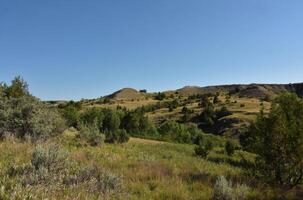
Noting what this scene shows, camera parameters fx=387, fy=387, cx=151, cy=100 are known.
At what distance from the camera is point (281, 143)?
1122 cm

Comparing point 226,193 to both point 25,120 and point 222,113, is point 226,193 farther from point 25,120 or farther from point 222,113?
point 222,113

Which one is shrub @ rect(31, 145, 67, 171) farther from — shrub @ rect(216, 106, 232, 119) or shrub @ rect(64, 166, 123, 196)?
shrub @ rect(216, 106, 232, 119)

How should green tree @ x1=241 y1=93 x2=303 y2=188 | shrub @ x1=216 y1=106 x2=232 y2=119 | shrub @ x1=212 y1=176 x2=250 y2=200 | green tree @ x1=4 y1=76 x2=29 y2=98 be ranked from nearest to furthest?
shrub @ x1=212 y1=176 x2=250 y2=200 → green tree @ x1=241 y1=93 x2=303 y2=188 → green tree @ x1=4 y1=76 x2=29 y2=98 → shrub @ x1=216 y1=106 x2=232 y2=119

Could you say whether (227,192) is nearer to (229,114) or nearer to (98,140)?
(98,140)

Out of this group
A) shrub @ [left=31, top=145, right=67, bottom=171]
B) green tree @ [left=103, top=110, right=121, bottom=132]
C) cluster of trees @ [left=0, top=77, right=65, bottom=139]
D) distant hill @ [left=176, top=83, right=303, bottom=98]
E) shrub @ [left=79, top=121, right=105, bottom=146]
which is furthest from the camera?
distant hill @ [left=176, top=83, right=303, bottom=98]

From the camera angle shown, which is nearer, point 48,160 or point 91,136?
point 48,160

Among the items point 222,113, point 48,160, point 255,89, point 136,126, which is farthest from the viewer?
point 255,89

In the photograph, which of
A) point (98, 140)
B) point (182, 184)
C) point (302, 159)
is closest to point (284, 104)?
point (302, 159)

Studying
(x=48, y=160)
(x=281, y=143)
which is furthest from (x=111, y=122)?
(x=48, y=160)

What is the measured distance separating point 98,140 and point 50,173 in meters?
12.8

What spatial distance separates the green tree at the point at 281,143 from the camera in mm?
10812

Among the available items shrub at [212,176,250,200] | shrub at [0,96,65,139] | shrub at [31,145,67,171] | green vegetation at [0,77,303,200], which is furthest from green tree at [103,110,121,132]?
shrub at [212,176,250,200]

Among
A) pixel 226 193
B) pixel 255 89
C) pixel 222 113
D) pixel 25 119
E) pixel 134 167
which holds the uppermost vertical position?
pixel 255 89

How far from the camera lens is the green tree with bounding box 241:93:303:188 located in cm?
1081
